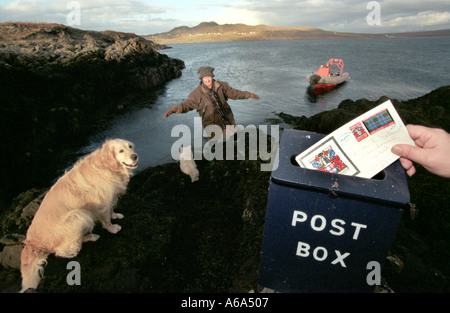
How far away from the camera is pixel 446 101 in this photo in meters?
12.5

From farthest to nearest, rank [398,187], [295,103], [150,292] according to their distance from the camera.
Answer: [295,103], [150,292], [398,187]

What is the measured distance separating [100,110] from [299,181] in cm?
1997

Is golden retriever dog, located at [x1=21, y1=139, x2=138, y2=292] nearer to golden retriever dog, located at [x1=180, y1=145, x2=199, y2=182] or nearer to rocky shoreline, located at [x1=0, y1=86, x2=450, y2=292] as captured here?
rocky shoreline, located at [x1=0, y1=86, x2=450, y2=292]

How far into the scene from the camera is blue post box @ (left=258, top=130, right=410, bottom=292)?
2078 mm

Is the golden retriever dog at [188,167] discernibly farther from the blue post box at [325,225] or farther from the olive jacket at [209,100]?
the blue post box at [325,225]

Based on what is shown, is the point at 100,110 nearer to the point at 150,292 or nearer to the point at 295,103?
the point at 150,292

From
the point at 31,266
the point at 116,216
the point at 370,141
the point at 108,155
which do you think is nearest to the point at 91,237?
the point at 116,216

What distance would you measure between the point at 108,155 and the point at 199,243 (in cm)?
257

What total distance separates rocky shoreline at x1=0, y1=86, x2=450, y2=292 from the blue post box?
1043 millimetres

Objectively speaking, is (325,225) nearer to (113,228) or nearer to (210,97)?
(113,228)

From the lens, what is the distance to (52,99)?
14.8 metres

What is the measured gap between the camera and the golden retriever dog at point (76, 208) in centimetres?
379

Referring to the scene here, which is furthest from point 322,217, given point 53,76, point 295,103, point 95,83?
point 295,103

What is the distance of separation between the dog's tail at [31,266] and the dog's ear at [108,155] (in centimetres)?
184
